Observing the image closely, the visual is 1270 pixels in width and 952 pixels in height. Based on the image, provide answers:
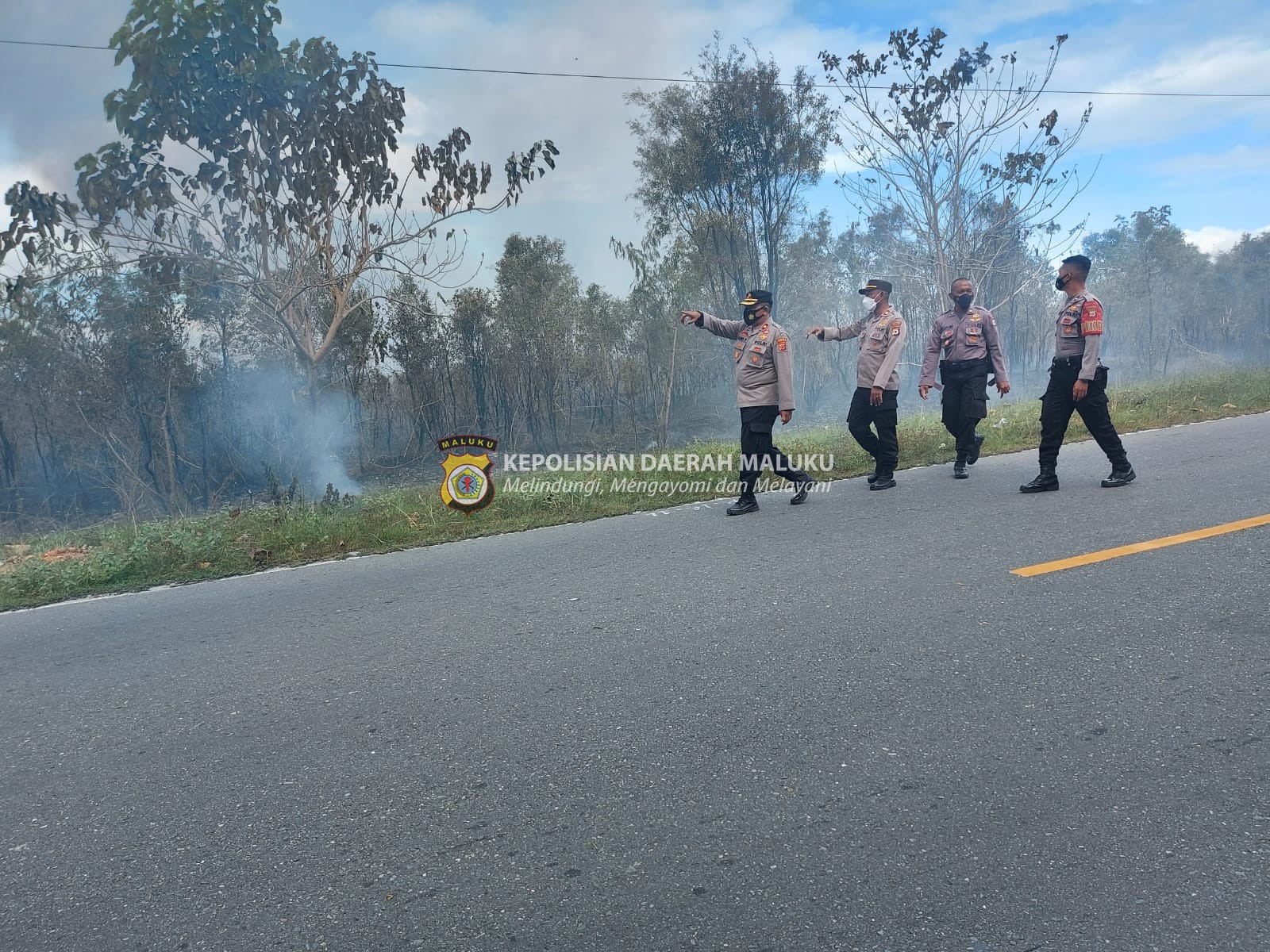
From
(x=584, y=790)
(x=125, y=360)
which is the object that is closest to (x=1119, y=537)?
(x=584, y=790)

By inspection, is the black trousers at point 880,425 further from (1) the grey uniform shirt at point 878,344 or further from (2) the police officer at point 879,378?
(1) the grey uniform shirt at point 878,344

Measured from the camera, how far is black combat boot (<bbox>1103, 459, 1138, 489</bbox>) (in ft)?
19.6

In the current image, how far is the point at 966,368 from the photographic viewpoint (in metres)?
7.25

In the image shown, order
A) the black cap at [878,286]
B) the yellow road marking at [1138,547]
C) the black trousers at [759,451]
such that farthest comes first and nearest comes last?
1. the black cap at [878,286]
2. the black trousers at [759,451]
3. the yellow road marking at [1138,547]

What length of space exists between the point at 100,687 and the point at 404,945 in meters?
2.66

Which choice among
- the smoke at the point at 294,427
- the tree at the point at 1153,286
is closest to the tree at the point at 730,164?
the smoke at the point at 294,427

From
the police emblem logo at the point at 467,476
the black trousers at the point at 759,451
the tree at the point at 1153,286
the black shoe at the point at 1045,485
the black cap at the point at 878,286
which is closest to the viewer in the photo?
the black shoe at the point at 1045,485

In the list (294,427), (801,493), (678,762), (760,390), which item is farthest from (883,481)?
(294,427)

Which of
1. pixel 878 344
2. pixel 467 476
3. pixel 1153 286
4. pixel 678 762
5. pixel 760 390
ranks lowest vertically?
pixel 678 762

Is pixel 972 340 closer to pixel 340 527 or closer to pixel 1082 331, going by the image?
pixel 1082 331

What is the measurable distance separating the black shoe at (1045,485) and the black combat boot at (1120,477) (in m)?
0.35

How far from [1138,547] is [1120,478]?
190 cm

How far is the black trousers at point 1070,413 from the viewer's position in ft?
19.7

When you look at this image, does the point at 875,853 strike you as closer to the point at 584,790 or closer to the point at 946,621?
the point at 584,790
